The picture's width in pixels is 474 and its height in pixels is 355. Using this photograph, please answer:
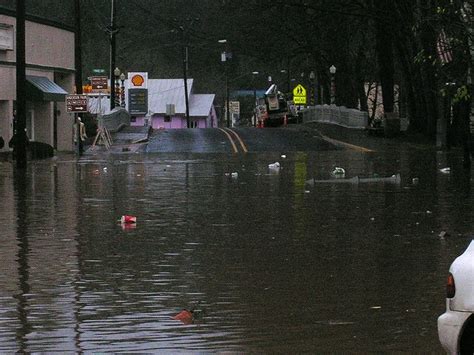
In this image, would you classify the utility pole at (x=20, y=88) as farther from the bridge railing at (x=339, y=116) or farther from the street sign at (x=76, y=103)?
the bridge railing at (x=339, y=116)

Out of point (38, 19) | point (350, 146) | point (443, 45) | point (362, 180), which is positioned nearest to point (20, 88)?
point (362, 180)

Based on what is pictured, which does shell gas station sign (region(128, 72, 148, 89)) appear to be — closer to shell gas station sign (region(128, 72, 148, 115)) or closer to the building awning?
shell gas station sign (region(128, 72, 148, 115))

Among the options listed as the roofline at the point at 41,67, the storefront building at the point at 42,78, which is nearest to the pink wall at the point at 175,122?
the storefront building at the point at 42,78

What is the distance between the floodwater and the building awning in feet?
72.6

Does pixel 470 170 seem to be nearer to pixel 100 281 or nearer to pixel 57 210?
pixel 57 210

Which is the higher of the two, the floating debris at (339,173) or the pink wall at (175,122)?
the pink wall at (175,122)

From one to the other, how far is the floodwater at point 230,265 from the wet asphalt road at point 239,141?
22.8 meters

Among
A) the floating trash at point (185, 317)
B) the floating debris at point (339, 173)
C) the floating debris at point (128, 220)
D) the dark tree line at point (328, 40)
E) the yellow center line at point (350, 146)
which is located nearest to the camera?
the floating trash at point (185, 317)

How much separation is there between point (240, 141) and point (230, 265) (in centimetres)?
4226

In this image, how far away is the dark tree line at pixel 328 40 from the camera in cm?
2712

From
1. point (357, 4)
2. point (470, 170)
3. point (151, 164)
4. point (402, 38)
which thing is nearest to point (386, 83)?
point (402, 38)

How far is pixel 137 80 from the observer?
88625mm

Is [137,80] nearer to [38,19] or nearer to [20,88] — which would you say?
[38,19]

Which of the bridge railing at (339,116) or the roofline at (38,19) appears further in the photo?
the bridge railing at (339,116)
